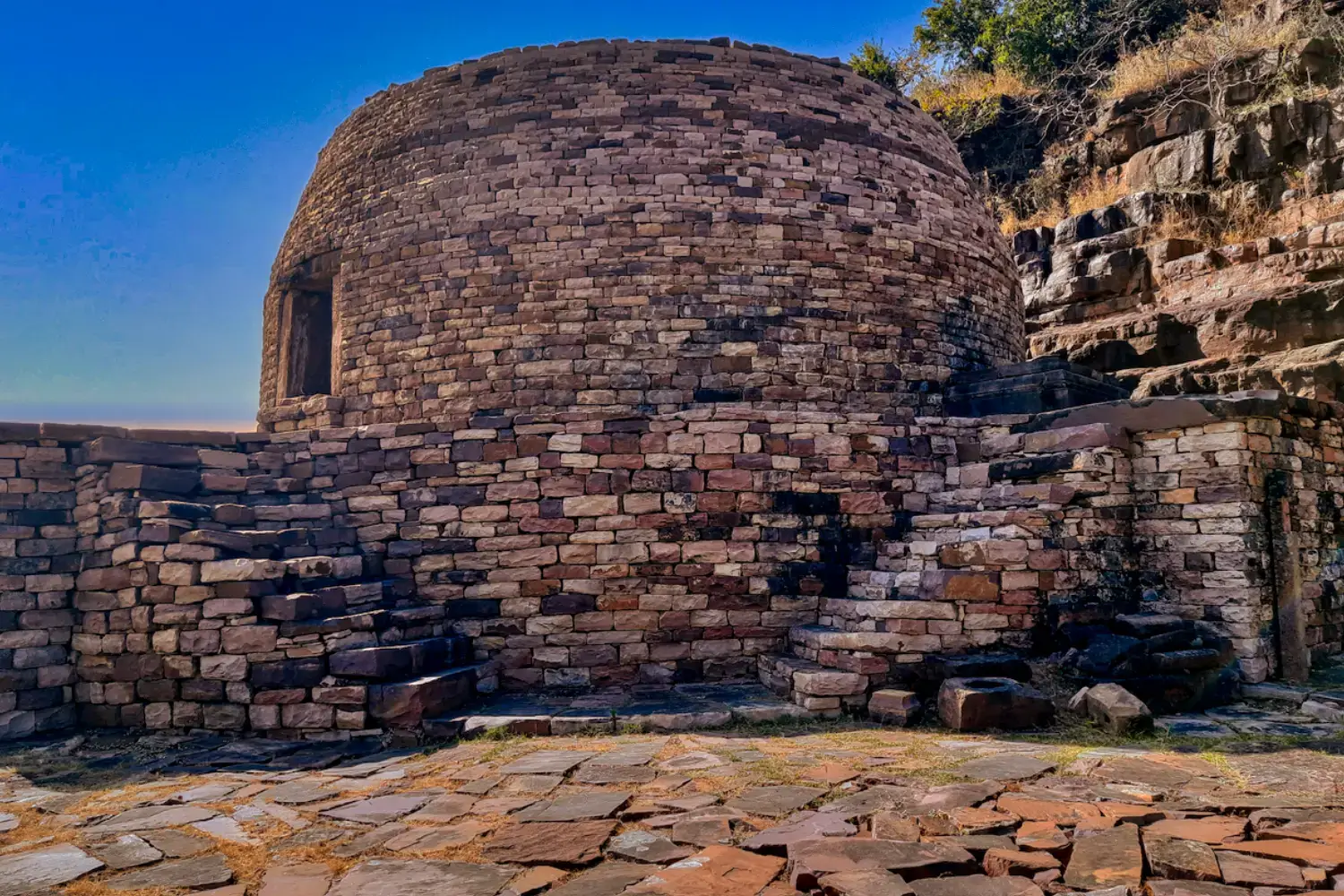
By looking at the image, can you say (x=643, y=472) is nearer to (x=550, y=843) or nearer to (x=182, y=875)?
(x=550, y=843)

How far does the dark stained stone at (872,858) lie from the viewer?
3.52 meters

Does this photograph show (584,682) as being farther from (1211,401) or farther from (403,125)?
(403,125)

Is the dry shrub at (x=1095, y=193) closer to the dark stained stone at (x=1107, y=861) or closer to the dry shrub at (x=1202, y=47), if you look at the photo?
the dry shrub at (x=1202, y=47)

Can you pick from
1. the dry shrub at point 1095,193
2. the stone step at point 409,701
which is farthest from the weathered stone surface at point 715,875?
the dry shrub at point 1095,193

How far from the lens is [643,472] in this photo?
26.0 feet

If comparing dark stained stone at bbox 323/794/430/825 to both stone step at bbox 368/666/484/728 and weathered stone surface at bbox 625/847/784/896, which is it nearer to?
stone step at bbox 368/666/484/728

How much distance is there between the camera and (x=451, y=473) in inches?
322

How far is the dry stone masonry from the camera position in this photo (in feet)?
22.4

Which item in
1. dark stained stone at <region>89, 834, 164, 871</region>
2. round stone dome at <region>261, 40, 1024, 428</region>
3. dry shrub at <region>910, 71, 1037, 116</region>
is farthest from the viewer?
dry shrub at <region>910, 71, 1037, 116</region>

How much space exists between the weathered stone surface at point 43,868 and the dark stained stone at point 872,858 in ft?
10.4

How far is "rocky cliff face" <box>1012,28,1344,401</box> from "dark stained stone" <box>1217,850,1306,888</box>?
30.3ft

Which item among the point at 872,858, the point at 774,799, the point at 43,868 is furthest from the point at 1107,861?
the point at 43,868

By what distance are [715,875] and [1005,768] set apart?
220 cm

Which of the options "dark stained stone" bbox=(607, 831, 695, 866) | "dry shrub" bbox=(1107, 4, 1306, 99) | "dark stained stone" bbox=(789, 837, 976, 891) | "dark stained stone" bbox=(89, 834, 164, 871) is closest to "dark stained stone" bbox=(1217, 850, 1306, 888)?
"dark stained stone" bbox=(789, 837, 976, 891)
